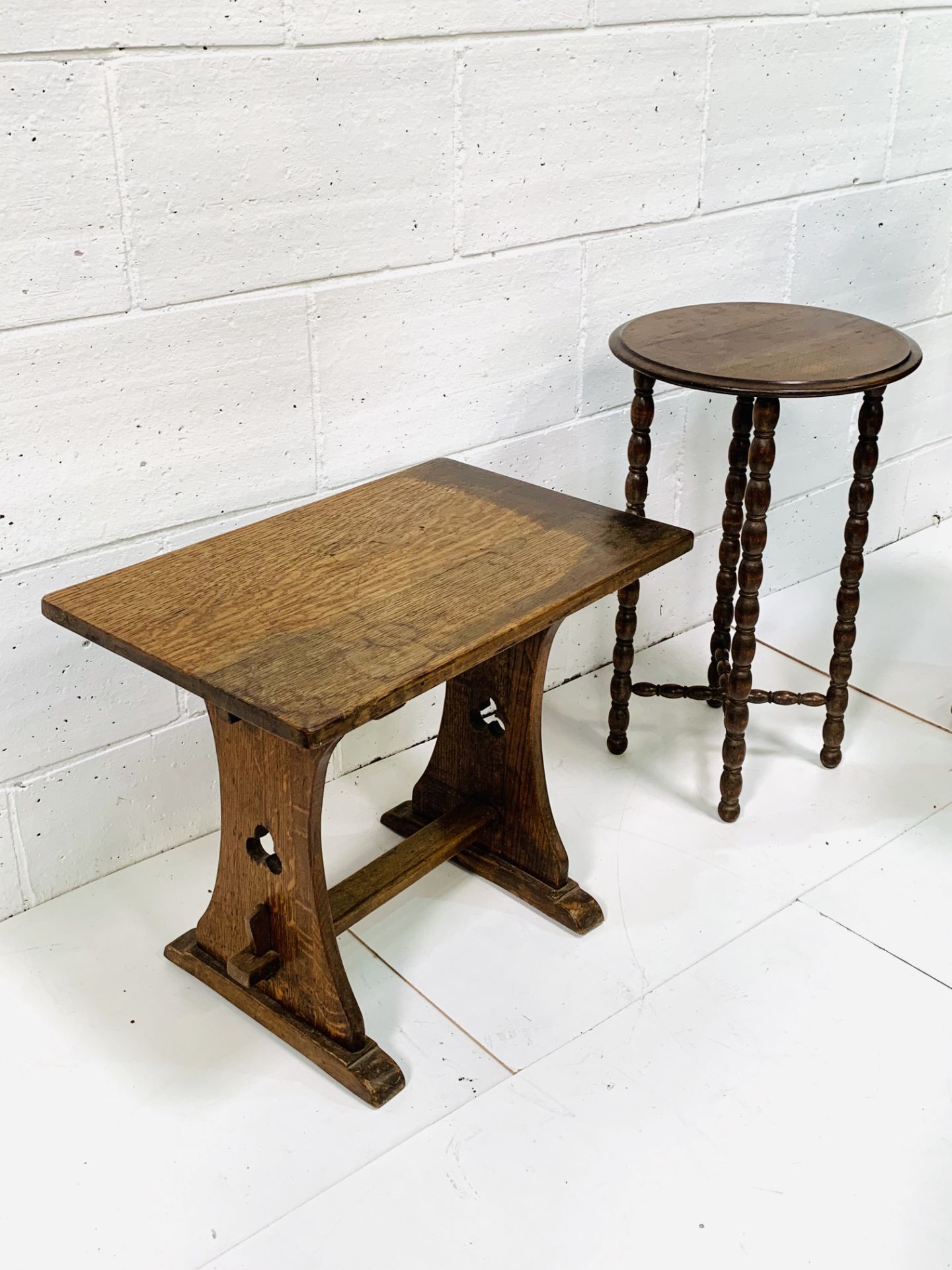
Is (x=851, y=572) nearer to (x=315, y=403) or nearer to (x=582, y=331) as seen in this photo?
(x=582, y=331)

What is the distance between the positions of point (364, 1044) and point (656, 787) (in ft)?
2.73

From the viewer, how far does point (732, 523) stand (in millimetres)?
2301

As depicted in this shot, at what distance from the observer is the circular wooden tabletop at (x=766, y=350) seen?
1.90 m

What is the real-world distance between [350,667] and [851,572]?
3.67ft

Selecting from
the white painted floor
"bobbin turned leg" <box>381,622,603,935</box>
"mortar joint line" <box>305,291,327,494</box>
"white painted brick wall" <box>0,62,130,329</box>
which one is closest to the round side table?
the white painted floor

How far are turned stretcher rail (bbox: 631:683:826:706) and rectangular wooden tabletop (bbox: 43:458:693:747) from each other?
1.85 ft

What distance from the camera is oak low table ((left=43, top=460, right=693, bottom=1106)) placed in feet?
4.89

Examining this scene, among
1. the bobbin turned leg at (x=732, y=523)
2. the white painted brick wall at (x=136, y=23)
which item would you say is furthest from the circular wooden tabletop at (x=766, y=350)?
the white painted brick wall at (x=136, y=23)

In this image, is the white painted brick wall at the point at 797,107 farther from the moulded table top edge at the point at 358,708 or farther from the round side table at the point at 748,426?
the moulded table top edge at the point at 358,708

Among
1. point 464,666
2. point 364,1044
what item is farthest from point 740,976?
point 464,666

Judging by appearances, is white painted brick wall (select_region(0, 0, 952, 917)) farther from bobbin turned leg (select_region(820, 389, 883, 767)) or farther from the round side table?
bobbin turned leg (select_region(820, 389, 883, 767))

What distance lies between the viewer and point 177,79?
177 cm

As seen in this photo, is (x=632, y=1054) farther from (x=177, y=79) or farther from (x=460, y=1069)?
(x=177, y=79)

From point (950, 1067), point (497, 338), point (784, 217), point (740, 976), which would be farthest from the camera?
point (784, 217)
